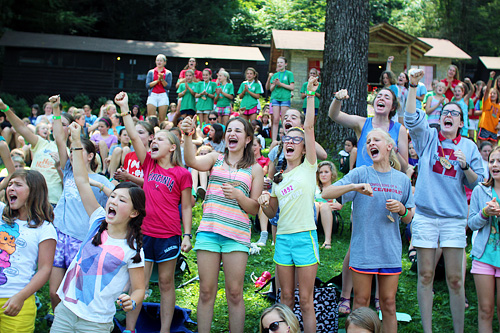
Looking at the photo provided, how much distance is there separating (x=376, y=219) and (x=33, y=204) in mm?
2924

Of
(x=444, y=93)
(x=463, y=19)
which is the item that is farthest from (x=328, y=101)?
(x=463, y=19)

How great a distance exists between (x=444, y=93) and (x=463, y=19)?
31.4 m

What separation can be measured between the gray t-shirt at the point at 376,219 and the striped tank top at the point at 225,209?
0.86 metres

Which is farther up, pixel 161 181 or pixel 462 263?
pixel 161 181

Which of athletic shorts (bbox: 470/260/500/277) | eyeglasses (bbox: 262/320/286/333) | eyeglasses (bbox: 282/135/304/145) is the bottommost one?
eyeglasses (bbox: 262/320/286/333)

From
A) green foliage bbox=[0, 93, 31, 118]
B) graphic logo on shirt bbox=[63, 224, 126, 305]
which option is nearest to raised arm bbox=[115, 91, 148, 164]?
graphic logo on shirt bbox=[63, 224, 126, 305]

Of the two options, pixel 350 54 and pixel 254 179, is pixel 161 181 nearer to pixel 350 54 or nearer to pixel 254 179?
pixel 254 179

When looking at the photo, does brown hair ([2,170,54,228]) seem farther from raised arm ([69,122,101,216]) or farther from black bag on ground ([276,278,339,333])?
black bag on ground ([276,278,339,333])

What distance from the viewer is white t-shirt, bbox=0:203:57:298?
3777 mm

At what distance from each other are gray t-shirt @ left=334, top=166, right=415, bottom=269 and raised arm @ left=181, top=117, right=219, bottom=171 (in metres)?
1.20

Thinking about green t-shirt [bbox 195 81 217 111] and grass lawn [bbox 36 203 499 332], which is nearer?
grass lawn [bbox 36 203 499 332]

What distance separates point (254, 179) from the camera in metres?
4.48

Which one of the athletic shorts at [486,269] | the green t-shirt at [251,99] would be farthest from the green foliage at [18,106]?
the athletic shorts at [486,269]

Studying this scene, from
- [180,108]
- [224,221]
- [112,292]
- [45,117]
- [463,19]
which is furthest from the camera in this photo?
[463,19]
